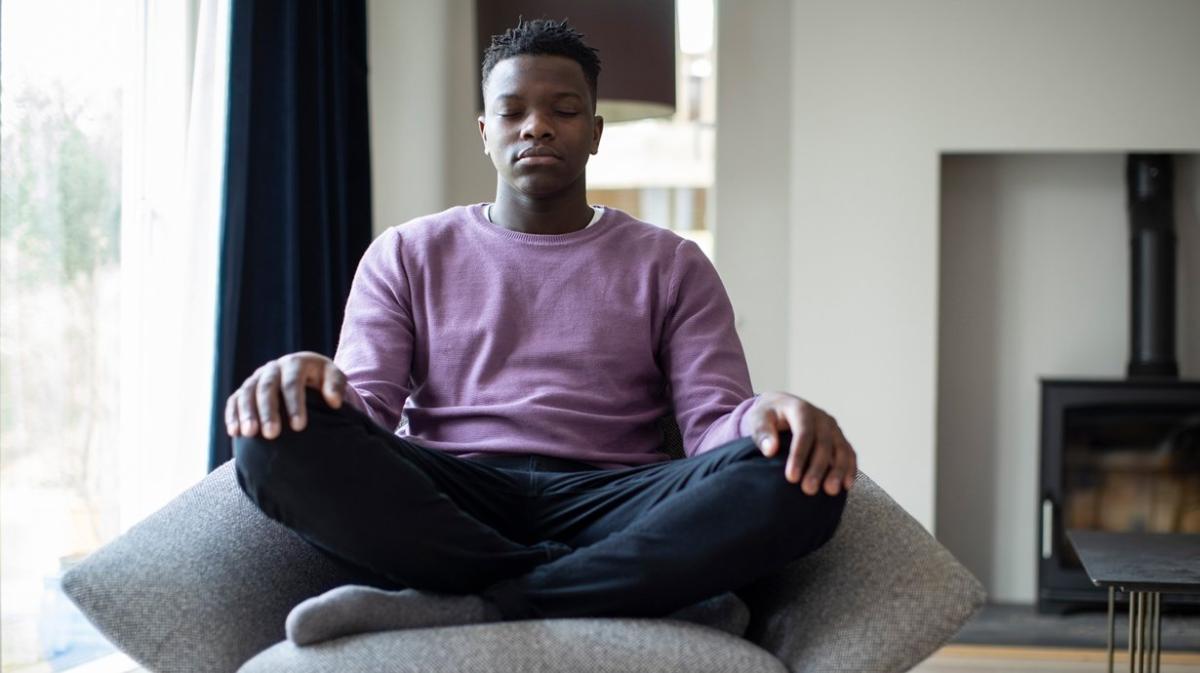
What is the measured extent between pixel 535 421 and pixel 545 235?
332 mm

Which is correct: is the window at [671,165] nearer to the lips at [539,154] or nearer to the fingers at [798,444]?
the lips at [539,154]

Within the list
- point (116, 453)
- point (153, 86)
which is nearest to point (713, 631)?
point (116, 453)

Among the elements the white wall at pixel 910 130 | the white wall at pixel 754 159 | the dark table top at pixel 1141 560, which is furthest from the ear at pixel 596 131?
the white wall at pixel 754 159

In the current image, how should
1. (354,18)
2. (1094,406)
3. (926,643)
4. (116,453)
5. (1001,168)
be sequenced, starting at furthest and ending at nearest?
(1001,168) < (1094,406) < (354,18) < (116,453) < (926,643)

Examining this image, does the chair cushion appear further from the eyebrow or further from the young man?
the eyebrow

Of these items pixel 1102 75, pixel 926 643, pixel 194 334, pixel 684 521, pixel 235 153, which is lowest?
pixel 926 643

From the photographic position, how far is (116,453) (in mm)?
2760

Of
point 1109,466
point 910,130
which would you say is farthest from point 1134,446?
point 910,130

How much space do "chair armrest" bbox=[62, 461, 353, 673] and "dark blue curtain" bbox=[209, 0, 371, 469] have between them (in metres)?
→ 1.18

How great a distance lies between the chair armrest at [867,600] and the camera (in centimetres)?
140

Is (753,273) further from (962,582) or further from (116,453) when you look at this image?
(962,582)

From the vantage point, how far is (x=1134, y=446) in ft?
12.8

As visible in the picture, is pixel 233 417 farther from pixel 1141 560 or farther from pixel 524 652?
pixel 1141 560

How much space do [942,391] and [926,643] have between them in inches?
114
